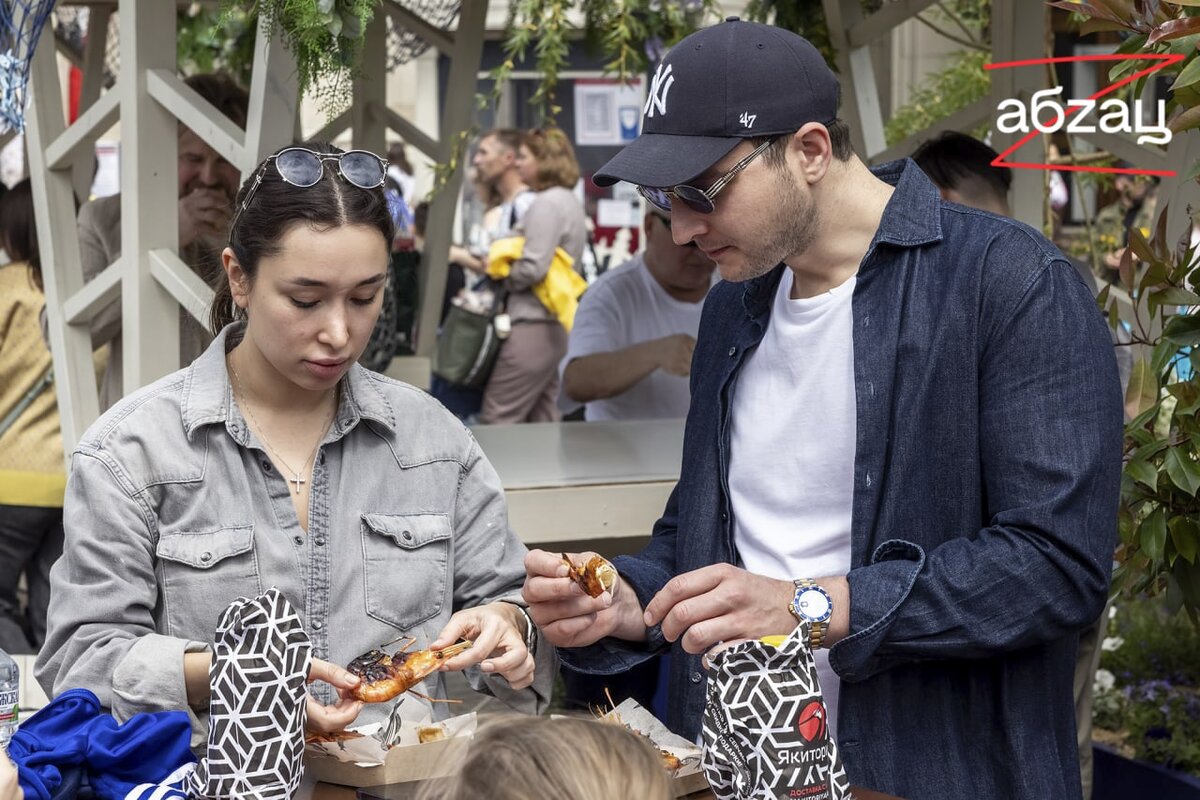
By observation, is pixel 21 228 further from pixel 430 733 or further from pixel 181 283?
pixel 430 733

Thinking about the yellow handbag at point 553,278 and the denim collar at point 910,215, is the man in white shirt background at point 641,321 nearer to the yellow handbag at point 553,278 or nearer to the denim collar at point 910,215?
the yellow handbag at point 553,278

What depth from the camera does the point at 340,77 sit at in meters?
2.72

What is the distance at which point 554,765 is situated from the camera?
52.3 inches

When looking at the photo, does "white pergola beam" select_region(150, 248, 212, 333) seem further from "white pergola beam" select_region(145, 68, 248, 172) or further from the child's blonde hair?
the child's blonde hair

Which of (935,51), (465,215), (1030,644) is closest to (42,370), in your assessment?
(1030,644)

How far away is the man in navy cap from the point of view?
1.95m

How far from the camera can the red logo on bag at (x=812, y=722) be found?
5.31 feet

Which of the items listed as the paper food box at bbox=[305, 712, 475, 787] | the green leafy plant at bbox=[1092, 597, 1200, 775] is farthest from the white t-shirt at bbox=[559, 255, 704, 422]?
the paper food box at bbox=[305, 712, 475, 787]

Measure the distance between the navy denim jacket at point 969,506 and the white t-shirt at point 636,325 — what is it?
267cm

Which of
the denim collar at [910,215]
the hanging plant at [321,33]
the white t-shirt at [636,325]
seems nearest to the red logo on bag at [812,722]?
the denim collar at [910,215]

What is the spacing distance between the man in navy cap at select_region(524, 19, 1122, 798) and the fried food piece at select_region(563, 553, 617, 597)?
3 cm

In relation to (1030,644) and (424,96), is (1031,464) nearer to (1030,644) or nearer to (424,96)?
(1030,644)

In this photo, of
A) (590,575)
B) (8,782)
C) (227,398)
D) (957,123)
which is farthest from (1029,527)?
(957,123)

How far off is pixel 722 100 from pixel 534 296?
5.23 m
